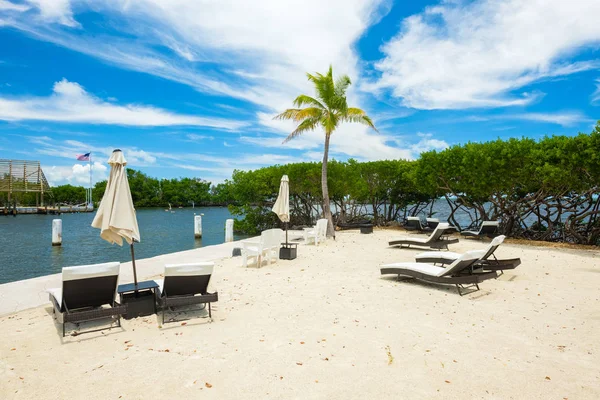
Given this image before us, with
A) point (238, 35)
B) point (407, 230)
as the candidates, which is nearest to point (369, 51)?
point (238, 35)

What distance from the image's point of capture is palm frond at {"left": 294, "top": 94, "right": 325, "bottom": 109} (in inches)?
656

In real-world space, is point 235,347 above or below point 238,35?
below

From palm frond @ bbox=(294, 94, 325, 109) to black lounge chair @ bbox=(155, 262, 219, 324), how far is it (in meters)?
12.7

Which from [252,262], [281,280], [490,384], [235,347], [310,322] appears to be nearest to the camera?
[490,384]

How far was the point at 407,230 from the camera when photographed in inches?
769

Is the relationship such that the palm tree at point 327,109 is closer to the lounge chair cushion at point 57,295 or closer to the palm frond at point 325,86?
the palm frond at point 325,86

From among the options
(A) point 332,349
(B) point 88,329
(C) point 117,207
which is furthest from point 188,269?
(A) point 332,349

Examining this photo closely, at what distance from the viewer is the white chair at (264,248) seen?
9.75 metres

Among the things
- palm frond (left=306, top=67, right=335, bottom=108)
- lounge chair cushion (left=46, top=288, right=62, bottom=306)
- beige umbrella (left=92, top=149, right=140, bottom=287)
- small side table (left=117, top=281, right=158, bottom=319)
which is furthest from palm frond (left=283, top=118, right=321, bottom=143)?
lounge chair cushion (left=46, top=288, right=62, bottom=306)

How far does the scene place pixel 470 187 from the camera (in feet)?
59.7

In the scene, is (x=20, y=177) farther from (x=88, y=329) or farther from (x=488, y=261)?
(x=488, y=261)

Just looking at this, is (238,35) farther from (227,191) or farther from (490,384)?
(227,191)

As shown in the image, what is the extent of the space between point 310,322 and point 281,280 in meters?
2.97

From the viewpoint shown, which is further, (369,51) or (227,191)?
(227,191)
